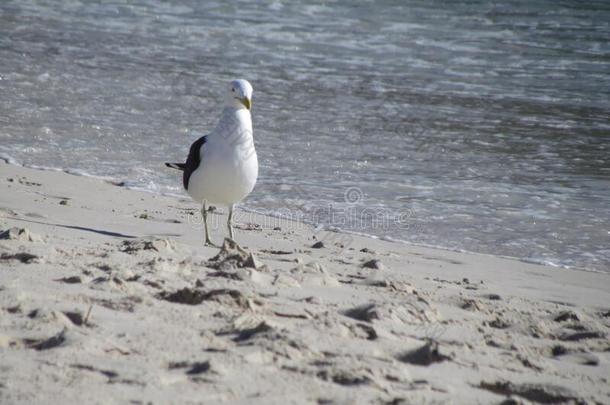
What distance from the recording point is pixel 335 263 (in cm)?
537

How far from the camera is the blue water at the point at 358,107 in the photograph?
23.9 ft

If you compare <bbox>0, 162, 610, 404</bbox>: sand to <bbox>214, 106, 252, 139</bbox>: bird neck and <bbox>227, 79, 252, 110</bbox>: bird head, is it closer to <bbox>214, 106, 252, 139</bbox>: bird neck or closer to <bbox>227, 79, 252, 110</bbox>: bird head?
<bbox>214, 106, 252, 139</bbox>: bird neck

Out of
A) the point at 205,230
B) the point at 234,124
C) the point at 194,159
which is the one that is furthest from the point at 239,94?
the point at 205,230

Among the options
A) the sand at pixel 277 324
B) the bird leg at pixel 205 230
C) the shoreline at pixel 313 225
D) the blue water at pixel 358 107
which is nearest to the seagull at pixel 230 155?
the bird leg at pixel 205 230

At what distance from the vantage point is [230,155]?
5.78 m

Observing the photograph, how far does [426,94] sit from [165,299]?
8.17 m

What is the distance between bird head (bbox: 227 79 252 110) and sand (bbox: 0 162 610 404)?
2.93ft

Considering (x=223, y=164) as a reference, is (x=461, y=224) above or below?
below

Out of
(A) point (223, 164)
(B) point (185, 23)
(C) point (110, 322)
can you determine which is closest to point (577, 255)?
(A) point (223, 164)

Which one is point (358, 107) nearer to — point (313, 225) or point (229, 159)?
point (313, 225)

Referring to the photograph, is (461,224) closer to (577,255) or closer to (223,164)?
(577,255)

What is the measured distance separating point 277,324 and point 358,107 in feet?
23.8

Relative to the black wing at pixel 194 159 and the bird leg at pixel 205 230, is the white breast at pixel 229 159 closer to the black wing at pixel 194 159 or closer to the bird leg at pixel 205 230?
the black wing at pixel 194 159

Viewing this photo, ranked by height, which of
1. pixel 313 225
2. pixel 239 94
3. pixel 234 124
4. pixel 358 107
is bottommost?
pixel 313 225
